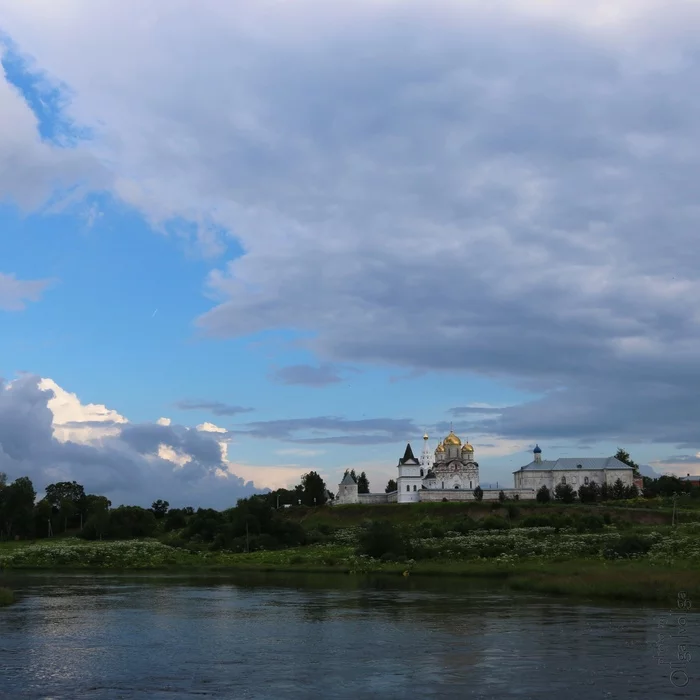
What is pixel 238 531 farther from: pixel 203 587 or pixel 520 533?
pixel 203 587

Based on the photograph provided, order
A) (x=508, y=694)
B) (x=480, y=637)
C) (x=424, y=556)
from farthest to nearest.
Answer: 1. (x=424, y=556)
2. (x=480, y=637)
3. (x=508, y=694)

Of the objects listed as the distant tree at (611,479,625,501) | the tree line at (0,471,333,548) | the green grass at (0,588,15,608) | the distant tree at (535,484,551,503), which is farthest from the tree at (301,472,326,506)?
the green grass at (0,588,15,608)

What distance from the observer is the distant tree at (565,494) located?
5536 inches

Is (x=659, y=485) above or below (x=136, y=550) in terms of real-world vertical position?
above

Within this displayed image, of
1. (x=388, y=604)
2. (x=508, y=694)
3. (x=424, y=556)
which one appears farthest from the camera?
(x=424, y=556)

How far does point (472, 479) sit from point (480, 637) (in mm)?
132275

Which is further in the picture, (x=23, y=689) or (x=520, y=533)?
(x=520, y=533)

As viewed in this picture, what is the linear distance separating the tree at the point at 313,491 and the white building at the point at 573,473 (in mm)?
36337

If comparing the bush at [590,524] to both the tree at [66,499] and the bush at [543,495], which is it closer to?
the bush at [543,495]

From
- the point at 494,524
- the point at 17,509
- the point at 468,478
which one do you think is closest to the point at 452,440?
the point at 468,478

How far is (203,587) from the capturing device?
5791cm

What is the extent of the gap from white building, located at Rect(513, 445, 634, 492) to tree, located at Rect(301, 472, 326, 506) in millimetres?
36337

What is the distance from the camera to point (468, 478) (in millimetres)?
161625

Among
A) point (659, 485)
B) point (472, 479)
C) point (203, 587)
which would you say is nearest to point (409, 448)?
point (472, 479)
